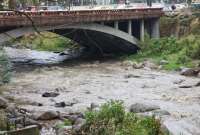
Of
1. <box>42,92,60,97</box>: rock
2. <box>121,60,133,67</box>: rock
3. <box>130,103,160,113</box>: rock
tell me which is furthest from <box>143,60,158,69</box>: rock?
<box>130,103,160,113</box>: rock

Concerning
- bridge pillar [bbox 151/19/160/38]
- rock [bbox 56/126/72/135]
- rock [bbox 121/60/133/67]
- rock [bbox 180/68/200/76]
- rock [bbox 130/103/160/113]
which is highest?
bridge pillar [bbox 151/19/160/38]

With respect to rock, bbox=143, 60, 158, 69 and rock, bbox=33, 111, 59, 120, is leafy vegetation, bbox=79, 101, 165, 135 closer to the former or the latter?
rock, bbox=33, 111, 59, 120

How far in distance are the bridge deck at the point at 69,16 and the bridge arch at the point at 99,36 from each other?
0.88m

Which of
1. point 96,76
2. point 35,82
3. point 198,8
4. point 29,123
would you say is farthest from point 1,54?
point 198,8

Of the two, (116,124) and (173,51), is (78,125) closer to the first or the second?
(116,124)

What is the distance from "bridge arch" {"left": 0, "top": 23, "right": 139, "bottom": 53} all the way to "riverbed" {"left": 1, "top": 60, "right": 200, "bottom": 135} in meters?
4.08

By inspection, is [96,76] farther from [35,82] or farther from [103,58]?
[103,58]

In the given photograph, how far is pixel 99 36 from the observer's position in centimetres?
6028

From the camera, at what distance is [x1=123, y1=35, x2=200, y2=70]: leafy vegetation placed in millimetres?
52062

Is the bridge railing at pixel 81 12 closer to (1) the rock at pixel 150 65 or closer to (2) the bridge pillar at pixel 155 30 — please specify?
(2) the bridge pillar at pixel 155 30

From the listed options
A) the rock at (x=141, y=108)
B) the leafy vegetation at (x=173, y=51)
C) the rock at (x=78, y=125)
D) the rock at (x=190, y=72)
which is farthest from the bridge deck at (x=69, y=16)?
the rock at (x=78, y=125)

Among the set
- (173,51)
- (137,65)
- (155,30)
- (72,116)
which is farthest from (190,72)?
(72,116)

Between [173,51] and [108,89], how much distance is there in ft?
64.0

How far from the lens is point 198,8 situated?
70000mm
